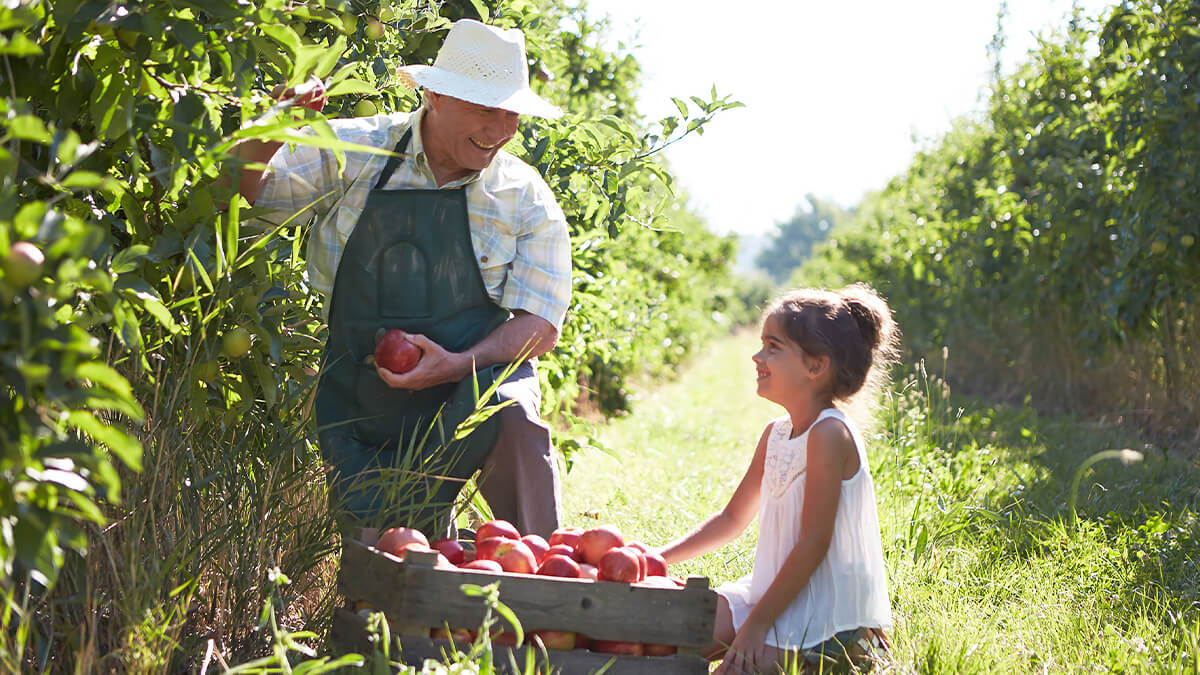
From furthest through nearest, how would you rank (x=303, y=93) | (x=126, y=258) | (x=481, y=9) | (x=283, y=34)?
1. (x=481, y=9)
2. (x=303, y=93)
3. (x=283, y=34)
4. (x=126, y=258)

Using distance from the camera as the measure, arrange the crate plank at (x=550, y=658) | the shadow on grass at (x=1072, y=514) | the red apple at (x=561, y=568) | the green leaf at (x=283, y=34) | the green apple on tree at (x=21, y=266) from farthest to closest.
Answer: the shadow on grass at (x=1072, y=514)
the red apple at (x=561, y=568)
the crate plank at (x=550, y=658)
the green leaf at (x=283, y=34)
the green apple on tree at (x=21, y=266)

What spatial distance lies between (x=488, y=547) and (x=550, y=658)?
28 centimetres

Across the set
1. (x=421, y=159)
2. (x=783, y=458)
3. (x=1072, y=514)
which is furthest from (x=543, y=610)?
(x=1072, y=514)

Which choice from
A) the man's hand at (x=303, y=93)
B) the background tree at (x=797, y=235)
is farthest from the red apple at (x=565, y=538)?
the background tree at (x=797, y=235)

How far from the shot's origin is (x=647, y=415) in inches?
393

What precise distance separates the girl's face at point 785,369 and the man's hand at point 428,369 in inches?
30.0

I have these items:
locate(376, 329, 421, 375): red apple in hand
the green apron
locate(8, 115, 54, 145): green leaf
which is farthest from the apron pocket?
locate(8, 115, 54, 145): green leaf

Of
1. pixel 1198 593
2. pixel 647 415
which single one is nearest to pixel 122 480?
pixel 1198 593

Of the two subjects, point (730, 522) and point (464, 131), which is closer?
point (464, 131)

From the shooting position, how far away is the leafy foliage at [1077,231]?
7.00m

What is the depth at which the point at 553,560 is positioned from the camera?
2.38m

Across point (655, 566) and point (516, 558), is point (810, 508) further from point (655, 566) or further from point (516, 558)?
point (516, 558)

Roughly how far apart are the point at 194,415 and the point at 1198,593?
2.87m

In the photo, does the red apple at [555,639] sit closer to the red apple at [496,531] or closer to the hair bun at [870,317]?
the red apple at [496,531]
